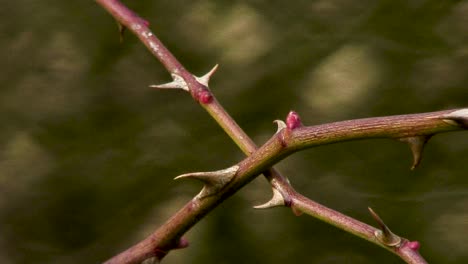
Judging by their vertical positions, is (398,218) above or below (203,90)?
Answer: below

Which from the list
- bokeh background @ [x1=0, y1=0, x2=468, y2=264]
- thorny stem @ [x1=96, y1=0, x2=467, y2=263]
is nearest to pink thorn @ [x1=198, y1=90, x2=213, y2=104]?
thorny stem @ [x1=96, y1=0, x2=467, y2=263]

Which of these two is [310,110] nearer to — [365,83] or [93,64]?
[365,83]

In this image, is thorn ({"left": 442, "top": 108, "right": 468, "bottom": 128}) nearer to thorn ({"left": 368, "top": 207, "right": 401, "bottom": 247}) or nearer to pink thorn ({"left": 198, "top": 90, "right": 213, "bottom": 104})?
thorn ({"left": 368, "top": 207, "right": 401, "bottom": 247})

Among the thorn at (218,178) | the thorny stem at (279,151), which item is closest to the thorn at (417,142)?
the thorny stem at (279,151)

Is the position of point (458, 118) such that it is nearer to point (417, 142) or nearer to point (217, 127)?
point (417, 142)

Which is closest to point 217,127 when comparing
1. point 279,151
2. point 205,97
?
point 205,97

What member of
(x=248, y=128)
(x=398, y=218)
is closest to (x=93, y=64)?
(x=248, y=128)
